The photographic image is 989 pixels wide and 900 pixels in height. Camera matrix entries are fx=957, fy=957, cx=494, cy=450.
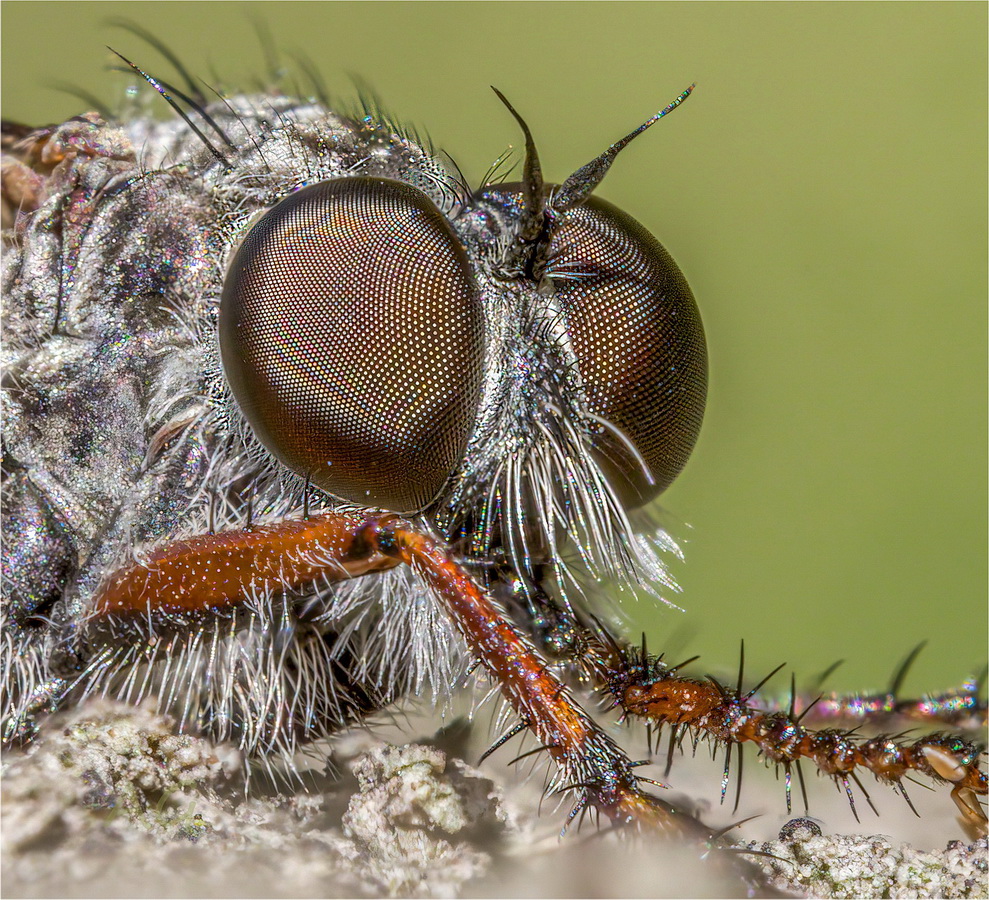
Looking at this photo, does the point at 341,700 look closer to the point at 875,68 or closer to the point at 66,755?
the point at 66,755

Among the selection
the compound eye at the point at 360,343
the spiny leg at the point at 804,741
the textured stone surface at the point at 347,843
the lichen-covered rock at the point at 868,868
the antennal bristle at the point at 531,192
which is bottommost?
the textured stone surface at the point at 347,843

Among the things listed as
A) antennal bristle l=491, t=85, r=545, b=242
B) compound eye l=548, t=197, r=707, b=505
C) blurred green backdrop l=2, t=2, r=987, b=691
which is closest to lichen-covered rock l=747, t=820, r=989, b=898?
compound eye l=548, t=197, r=707, b=505

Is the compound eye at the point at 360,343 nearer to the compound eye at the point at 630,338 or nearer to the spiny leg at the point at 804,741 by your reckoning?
the compound eye at the point at 630,338

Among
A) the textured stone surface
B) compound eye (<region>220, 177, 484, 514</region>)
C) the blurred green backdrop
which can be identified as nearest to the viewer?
the textured stone surface

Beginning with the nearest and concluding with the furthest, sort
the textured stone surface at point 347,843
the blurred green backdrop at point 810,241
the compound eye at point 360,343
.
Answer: the textured stone surface at point 347,843 < the compound eye at point 360,343 < the blurred green backdrop at point 810,241

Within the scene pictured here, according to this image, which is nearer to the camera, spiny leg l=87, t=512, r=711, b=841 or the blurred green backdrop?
spiny leg l=87, t=512, r=711, b=841

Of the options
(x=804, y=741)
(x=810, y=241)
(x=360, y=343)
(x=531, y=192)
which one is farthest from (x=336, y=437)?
(x=810, y=241)

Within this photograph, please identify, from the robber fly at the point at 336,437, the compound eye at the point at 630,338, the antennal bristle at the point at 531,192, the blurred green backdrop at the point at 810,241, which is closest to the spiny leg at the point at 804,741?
the robber fly at the point at 336,437

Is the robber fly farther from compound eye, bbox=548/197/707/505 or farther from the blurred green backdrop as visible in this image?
the blurred green backdrop
